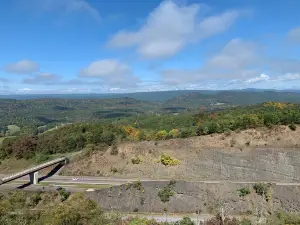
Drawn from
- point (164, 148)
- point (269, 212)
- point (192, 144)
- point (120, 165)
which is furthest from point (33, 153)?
point (269, 212)

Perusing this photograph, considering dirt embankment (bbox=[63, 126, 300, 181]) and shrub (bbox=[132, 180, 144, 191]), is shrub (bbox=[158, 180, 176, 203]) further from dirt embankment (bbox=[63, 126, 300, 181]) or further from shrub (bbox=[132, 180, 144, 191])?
dirt embankment (bbox=[63, 126, 300, 181])

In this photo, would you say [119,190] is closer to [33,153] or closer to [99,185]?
Answer: [99,185]

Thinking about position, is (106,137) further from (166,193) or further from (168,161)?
(166,193)

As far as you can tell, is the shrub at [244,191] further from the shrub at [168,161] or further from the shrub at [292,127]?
the shrub at [292,127]

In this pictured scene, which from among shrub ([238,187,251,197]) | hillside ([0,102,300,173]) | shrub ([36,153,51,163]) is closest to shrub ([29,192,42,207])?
hillside ([0,102,300,173])

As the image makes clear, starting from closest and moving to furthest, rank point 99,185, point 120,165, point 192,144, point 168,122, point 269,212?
1. point 269,212
2. point 99,185
3. point 120,165
4. point 192,144
5. point 168,122

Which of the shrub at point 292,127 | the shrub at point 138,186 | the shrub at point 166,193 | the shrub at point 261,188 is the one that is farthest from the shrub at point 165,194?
the shrub at point 292,127

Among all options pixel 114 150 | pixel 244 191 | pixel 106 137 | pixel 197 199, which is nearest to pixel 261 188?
pixel 244 191
